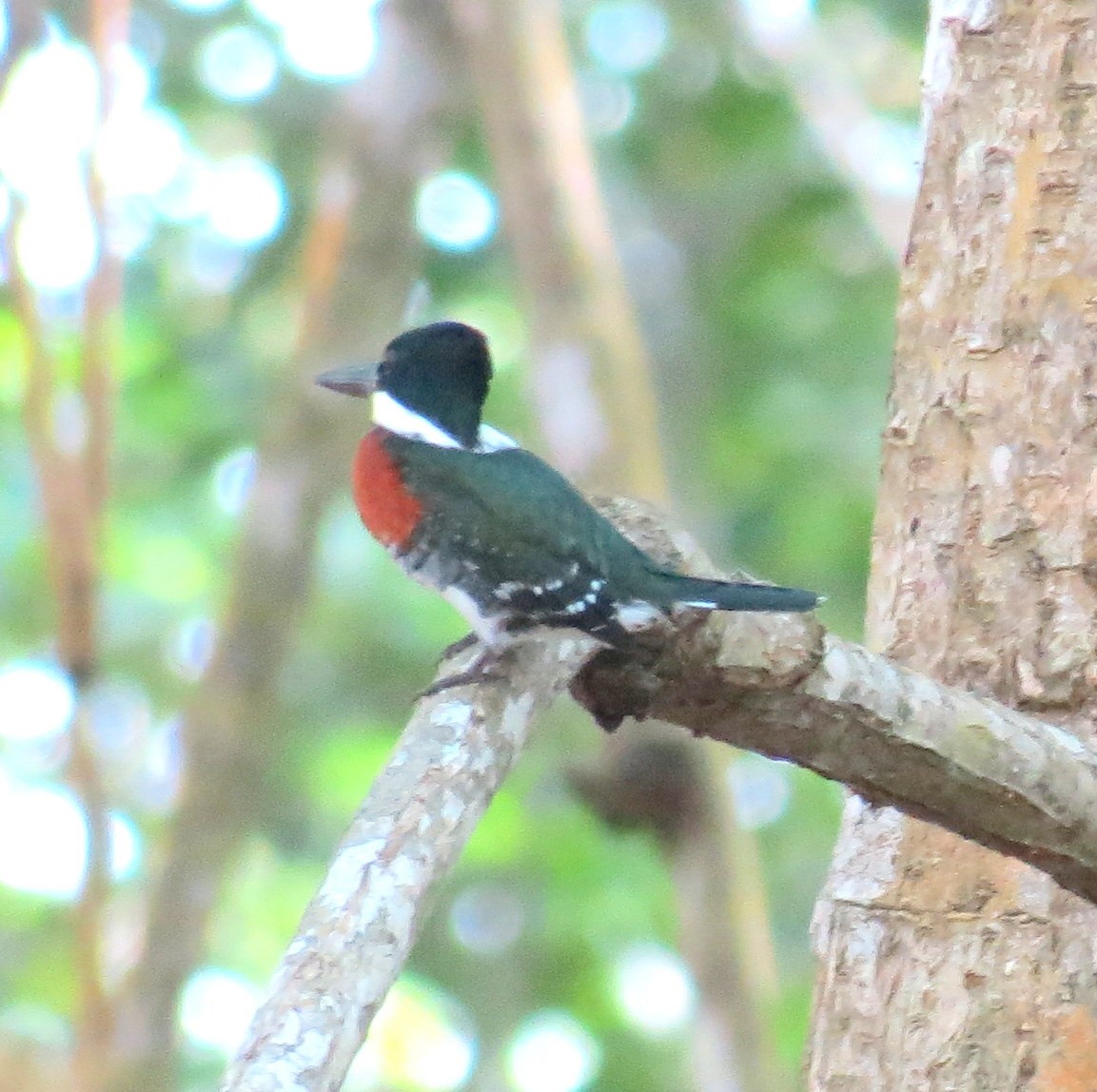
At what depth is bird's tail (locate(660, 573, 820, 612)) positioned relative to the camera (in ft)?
6.14

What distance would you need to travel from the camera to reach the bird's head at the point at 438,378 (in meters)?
2.74

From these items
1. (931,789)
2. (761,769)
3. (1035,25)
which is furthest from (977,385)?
(761,769)

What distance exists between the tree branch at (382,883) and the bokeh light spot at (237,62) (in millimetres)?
4263

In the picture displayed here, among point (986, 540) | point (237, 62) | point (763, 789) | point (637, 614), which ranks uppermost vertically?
point (237, 62)

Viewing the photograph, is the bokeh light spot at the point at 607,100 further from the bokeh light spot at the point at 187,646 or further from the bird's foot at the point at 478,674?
the bird's foot at the point at 478,674

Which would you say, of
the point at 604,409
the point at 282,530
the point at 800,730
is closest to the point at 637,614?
the point at 800,730

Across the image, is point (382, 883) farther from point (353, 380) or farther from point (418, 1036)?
point (418, 1036)

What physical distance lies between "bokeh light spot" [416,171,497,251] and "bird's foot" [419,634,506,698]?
366 centimetres

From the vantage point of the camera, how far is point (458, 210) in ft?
19.1

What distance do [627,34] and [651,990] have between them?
3299mm

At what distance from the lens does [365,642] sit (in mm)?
5844

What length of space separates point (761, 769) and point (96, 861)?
375 cm

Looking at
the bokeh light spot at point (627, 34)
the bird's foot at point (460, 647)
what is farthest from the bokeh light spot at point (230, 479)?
the bird's foot at point (460, 647)

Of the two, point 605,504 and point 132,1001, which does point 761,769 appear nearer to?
point 132,1001
